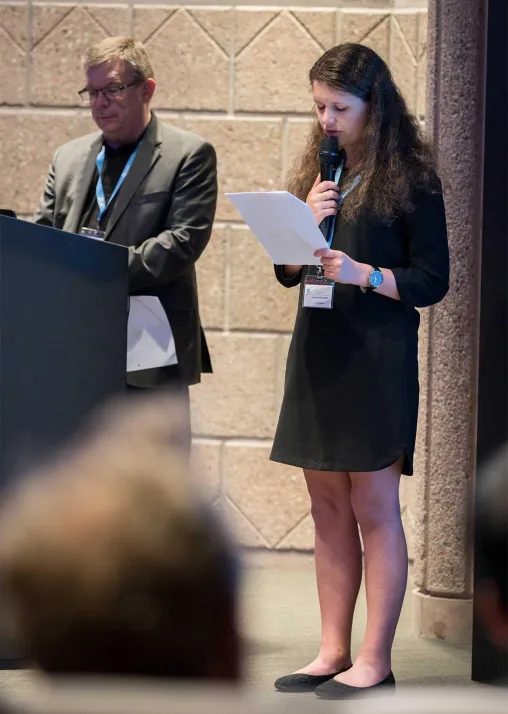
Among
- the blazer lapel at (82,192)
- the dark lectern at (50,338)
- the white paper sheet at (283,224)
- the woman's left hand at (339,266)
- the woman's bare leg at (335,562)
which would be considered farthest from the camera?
the blazer lapel at (82,192)

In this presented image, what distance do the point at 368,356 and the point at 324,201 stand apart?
396mm

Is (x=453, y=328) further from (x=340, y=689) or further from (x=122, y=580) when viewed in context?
(x=122, y=580)

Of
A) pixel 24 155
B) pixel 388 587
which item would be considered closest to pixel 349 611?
pixel 388 587

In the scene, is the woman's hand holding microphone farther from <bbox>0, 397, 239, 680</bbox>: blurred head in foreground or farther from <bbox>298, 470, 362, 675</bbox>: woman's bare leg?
<bbox>0, 397, 239, 680</bbox>: blurred head in foreground

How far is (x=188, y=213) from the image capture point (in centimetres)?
332

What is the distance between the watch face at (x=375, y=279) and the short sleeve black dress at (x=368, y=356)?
0.05 meters

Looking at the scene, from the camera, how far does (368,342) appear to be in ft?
8.98

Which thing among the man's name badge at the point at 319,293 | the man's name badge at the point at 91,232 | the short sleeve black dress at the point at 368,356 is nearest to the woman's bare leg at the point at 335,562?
the short sleeve black dress at the point at 368,356

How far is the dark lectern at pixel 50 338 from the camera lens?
7.47 feet

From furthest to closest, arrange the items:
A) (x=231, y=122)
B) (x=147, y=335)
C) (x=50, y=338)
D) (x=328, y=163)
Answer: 1. (x=231, y=122)
2. (x=147, y=335)
3. (x=328, y=163)
4. (x=50, y=338)

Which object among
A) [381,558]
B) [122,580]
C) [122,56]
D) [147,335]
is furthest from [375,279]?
[122,580]

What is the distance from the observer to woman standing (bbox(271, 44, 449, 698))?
2.69 m

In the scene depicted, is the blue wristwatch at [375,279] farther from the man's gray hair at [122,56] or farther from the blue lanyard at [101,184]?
the man's gray hair at [122,56]

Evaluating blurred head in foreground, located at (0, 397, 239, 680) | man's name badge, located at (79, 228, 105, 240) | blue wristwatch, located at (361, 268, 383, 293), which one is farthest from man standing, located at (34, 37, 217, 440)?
blurred head in foreground, located at (0, 397, 239, 680)
